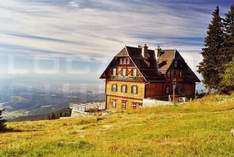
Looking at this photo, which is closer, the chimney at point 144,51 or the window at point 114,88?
the chimney at point 144,51

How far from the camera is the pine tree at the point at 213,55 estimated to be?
7169 cm

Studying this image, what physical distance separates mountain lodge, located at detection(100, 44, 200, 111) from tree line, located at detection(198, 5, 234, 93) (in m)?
6.94

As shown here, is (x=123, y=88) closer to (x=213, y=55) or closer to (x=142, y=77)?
(x=142, y=77)

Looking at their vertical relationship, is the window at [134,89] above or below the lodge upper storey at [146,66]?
below

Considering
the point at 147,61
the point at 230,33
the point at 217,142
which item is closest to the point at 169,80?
the point at 147,61

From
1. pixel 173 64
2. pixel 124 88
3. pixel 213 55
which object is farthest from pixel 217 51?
pixel 124 88

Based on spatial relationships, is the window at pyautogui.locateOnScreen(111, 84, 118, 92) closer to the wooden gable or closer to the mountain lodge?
the mountain lodge

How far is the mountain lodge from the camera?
74750 millimetres

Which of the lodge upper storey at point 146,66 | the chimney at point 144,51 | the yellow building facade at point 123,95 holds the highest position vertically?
the chimney at point 144,51

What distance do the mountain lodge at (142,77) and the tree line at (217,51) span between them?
6939 millimetres

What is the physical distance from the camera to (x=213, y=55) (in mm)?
73250

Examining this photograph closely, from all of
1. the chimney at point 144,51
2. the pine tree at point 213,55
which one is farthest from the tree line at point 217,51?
the chimney at point 144,51

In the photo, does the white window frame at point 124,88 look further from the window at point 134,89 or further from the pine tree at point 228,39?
the pine tree at point 228,39

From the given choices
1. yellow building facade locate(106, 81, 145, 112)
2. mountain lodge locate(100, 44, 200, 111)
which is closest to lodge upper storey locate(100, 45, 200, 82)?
mountain lodge locate(100, 44, 200, 111)
